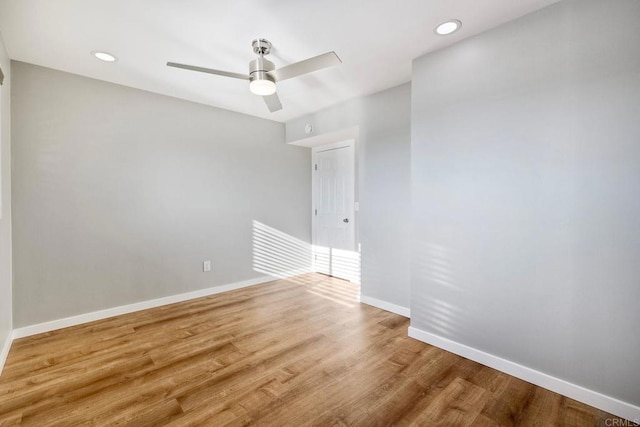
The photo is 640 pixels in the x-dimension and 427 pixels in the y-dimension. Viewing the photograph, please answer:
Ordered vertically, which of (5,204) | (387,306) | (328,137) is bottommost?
(387,306)

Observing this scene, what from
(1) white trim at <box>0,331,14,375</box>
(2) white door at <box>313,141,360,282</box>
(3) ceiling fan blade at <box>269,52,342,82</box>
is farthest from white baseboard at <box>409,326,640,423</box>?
(1) white trim at <box>0,331,14,375</box>

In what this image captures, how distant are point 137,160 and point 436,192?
3.13 meters

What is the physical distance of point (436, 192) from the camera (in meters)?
2.37

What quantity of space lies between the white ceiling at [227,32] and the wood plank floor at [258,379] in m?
2.46

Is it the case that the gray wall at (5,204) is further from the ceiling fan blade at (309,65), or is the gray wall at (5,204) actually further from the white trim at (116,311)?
the ceiling fan blade at (309,65)

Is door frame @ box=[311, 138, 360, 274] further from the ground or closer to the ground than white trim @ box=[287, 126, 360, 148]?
closer to the ground

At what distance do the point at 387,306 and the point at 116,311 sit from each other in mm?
2952

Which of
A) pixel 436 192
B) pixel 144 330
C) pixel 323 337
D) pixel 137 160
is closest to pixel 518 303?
pixel 436 192

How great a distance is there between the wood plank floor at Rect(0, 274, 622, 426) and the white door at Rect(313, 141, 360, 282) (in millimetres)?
1473

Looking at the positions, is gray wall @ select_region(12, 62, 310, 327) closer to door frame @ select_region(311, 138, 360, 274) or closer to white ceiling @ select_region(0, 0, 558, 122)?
white ceiling @ select_region(0, 0, 558, 122)

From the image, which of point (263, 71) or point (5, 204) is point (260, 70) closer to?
point (263, 71)

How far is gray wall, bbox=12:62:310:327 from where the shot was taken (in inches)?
101

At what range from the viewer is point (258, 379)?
192 centimetres

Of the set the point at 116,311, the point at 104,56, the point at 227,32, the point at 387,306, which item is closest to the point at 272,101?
the point at 227,32
